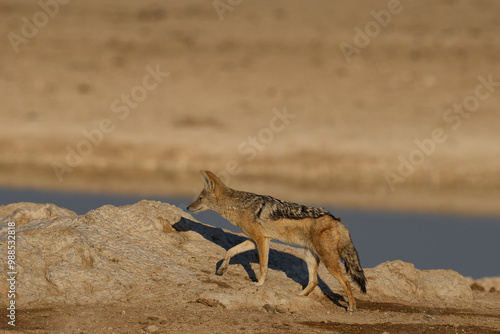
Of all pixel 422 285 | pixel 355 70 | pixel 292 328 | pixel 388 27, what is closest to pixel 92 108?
pixel 355 70

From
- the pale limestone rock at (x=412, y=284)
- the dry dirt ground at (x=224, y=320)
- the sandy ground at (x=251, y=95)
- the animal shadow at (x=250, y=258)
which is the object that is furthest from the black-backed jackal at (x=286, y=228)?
the sandy ground at (x=251, y=95)

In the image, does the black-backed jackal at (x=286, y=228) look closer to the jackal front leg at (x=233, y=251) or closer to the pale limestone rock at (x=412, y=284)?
the jackal front leg at (x=233, y=251)

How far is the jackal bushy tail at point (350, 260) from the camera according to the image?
1243 cm

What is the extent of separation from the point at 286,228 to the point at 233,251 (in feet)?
2.56

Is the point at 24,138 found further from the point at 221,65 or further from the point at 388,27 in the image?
the point at 388,27

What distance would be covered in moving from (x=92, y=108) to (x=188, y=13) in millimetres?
9832

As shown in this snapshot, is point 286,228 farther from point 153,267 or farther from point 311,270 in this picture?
point 153,267

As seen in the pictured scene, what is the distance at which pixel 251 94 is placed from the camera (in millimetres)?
39156

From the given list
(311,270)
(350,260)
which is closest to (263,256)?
(311,270)

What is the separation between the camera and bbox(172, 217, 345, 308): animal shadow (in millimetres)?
13516

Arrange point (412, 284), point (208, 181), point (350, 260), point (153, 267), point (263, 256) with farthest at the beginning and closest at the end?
point (412, 284) → point (208, 181) → point (263, 256) → point (153, 267) → point (350, 260)

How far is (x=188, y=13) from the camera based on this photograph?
1791 inches

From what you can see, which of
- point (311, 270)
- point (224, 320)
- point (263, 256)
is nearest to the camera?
point (224, 320)

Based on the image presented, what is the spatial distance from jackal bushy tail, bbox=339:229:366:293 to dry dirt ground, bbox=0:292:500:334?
0.39m
